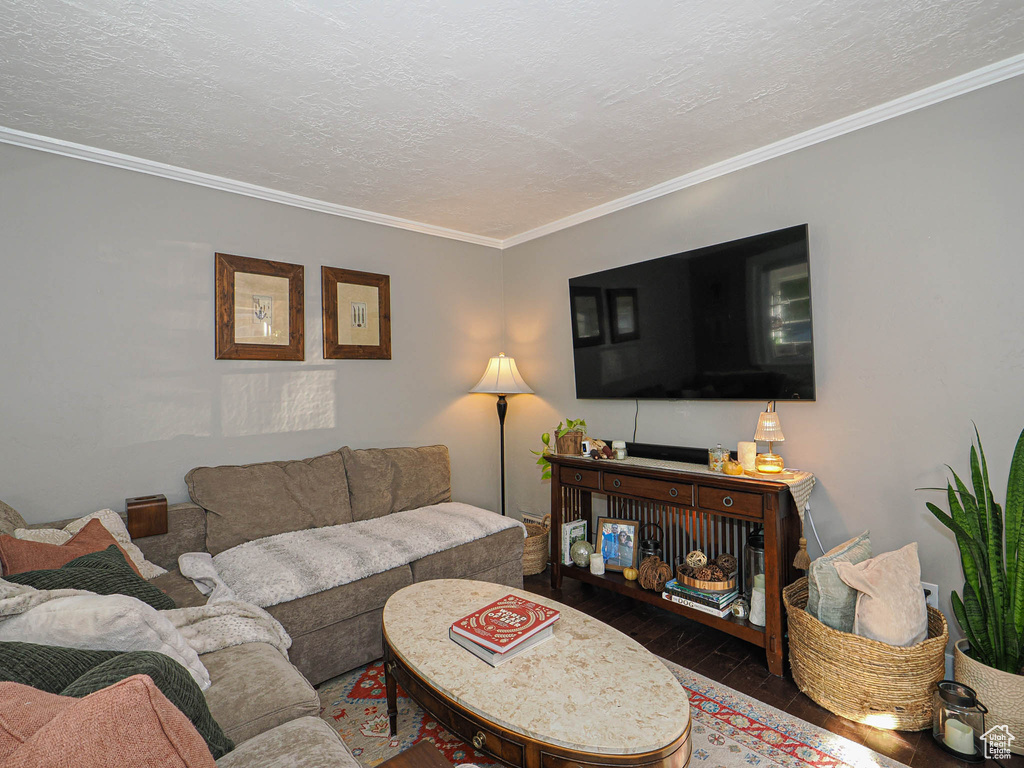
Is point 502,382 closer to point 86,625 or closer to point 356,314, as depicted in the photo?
point 356,314

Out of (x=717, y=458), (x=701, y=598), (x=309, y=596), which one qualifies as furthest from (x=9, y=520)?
(x=717, y=458)

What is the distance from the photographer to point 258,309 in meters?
3.16

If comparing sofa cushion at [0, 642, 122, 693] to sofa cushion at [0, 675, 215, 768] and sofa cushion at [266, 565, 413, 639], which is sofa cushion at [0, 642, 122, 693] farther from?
sofa cushion at [266, 565, 413, 639]

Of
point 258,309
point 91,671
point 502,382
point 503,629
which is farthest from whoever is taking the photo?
point 502,382

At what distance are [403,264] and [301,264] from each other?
76cm

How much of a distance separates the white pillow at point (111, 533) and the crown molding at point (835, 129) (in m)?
3.27

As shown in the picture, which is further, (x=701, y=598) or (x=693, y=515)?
(x=693, y=515)

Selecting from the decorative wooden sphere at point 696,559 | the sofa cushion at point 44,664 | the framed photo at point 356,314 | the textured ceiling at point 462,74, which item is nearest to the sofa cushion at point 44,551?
the sofa cushion at point 44,664

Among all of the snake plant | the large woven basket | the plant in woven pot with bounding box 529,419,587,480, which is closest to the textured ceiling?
the snake plant

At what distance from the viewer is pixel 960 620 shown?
205 cm

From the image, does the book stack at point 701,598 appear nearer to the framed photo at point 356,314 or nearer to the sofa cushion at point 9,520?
the framed photo at point 356,314

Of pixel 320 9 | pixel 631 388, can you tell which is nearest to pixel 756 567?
pixel 631 388

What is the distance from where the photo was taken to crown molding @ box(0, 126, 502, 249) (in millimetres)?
2473

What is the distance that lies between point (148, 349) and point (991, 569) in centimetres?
391
